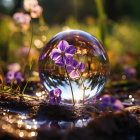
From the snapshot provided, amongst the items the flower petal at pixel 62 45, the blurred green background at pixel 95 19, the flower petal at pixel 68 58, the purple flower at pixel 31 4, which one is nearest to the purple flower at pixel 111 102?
the flower petal at pixel 68 58

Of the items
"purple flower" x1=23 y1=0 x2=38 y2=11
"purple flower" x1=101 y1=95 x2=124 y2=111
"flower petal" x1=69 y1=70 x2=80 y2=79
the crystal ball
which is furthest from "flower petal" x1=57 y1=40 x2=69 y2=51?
"purple flower" x1=23 y1=0 x2=38 y2=11

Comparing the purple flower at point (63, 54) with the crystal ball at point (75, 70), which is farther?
the crystal ball at point (75, 70)

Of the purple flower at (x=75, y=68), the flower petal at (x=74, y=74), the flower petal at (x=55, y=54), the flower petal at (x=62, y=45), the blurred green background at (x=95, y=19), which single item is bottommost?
the flower petal at (x=74, y=74)

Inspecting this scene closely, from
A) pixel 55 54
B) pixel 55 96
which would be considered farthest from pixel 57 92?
pixel 55 54

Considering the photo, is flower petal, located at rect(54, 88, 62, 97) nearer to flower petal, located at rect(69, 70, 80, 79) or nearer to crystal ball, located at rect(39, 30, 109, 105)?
crystal ball, located at rect(39, 30, 109, 105)

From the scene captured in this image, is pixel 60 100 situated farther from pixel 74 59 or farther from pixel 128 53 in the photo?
pixel 128 53

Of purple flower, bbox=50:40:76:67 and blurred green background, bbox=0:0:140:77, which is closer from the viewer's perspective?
purple flower, bbox=50:40:76:67

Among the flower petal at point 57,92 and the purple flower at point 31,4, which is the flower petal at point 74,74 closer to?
the flower petal at point 57,92
